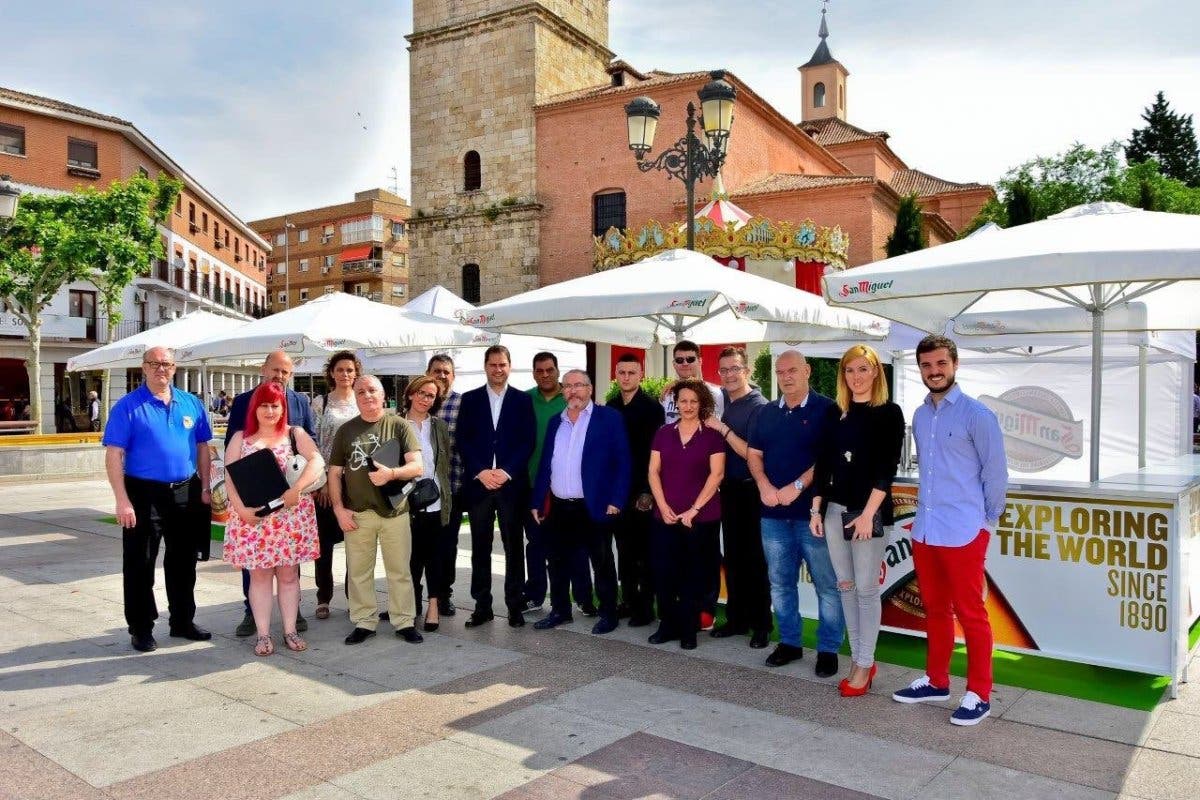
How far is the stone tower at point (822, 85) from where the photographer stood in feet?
200

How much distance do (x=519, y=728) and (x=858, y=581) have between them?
1.95 m

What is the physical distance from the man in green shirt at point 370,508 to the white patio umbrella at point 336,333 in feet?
8.99

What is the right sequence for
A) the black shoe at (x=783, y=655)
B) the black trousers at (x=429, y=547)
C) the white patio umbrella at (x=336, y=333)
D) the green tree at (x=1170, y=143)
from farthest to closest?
the green tree at (x=1170, y=143) → the white patio umbrella at (x=336, y=333) → the black trousers at (x=429, y=547) → the black shoe at (x=783, y=655)

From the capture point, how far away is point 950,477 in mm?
4453

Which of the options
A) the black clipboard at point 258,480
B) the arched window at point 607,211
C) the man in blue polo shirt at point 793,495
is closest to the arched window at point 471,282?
the arched window at point 607,211

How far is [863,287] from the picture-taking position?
5293 millimetres

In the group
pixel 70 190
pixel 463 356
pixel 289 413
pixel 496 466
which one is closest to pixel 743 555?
pixel 496 466

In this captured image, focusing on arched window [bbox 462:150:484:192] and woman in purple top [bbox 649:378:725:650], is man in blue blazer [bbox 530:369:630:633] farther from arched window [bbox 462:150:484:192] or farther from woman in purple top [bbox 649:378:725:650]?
arched window [bbox 462:150:484:192]

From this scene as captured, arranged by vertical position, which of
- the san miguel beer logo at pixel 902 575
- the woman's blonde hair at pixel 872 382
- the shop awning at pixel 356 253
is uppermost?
the shop awning at pixel 356 253

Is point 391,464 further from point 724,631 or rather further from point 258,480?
point 724,631

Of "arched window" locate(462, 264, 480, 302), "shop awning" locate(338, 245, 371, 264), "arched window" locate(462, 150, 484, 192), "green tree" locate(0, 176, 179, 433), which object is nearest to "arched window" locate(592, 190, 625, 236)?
"arched window" locate(462, 150, 484, 192)

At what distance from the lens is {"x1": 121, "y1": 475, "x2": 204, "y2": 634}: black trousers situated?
5.66m

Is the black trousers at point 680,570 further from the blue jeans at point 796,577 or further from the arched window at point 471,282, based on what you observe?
the arched window at point 471,282

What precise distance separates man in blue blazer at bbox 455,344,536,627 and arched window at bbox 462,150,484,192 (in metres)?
27.1
